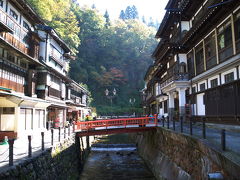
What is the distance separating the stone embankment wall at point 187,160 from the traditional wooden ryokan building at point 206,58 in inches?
171

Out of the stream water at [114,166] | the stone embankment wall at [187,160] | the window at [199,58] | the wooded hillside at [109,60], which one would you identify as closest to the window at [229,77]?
the window at [199,58]

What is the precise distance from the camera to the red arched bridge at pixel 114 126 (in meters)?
20.2

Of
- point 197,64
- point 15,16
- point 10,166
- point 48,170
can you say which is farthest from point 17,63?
point 197,64

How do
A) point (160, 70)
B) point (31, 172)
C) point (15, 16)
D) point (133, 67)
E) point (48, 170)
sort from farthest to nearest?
1. point (133, 67)
2. point (160, 70)
3. point (15, 16)
4. point (48, 170)
5. point (31, 172)

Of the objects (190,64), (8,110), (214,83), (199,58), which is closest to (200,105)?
(214,83)

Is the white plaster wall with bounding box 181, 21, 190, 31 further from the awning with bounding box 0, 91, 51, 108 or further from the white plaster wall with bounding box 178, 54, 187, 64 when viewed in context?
the awning with bounding box 0, 91, 51, 108

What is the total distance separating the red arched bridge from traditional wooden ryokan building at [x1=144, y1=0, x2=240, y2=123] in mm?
4057

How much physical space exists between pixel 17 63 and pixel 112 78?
53426mm

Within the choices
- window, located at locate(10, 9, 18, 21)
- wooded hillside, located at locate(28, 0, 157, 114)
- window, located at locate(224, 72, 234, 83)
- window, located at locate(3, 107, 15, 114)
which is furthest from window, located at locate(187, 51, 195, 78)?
wooded hillside, located at locate(28, 0, 157, 114)

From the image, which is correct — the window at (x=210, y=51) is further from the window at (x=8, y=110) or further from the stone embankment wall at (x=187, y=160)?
the window at (x=8, y=110)

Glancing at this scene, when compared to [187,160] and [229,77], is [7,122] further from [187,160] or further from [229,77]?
[229,77]

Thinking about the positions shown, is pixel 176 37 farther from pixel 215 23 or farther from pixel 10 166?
pixel 10 166

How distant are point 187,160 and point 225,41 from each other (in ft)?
30.1

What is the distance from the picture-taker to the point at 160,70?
3088 cm
